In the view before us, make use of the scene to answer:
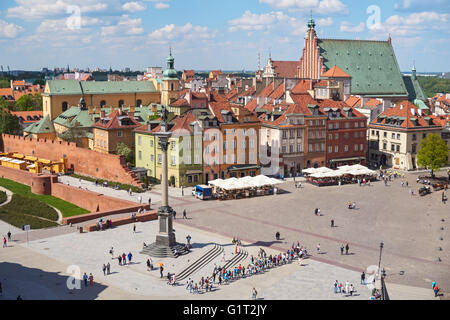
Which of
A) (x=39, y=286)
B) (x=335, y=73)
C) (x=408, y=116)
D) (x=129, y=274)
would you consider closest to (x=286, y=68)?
(x=335, y=73)

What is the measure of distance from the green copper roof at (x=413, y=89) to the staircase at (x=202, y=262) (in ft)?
309

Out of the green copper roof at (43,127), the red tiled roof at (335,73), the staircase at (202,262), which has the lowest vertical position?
the staircase at (202,262)

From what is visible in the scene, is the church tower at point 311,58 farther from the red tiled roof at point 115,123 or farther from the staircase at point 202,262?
the staircase at point 202,262

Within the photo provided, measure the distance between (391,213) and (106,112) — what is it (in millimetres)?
56254

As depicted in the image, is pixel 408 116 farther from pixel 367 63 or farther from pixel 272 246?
pixel 272 246

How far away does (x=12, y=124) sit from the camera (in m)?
108

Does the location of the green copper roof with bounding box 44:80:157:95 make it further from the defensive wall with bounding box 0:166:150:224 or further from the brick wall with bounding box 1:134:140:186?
the defensive wall with bounding box 0:166:150:224

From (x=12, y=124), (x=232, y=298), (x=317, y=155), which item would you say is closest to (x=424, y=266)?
(x=232, y=298)

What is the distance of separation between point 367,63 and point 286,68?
2760 centimetres

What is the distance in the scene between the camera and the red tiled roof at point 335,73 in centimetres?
11306

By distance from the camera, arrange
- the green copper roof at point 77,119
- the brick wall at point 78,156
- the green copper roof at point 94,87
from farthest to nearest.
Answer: the green copper roof at point 94,87, the green copper roof at point 77,119, the brick wall at point 78,156

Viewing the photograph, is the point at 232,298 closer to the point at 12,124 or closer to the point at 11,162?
the point at 11,162

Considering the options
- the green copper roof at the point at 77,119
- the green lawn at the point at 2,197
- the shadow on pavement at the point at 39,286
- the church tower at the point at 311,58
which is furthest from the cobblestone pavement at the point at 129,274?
the church tower at the point at 311,58
